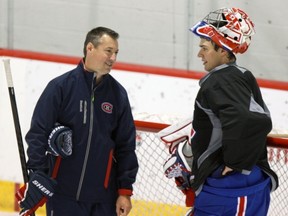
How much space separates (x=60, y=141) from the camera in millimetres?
2576

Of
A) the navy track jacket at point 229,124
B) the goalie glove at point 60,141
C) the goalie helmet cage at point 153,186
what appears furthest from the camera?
the goalie helmet cage at point 153,186

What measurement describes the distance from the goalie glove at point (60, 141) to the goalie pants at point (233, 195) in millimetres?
458

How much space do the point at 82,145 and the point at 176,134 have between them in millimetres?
323

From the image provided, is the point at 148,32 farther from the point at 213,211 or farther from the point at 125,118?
the point at 213,211

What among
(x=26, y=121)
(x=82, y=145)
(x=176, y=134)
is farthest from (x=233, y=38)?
(x=26, y=121)

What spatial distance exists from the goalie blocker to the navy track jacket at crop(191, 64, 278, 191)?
42cm

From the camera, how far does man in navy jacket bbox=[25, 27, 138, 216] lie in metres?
2.62

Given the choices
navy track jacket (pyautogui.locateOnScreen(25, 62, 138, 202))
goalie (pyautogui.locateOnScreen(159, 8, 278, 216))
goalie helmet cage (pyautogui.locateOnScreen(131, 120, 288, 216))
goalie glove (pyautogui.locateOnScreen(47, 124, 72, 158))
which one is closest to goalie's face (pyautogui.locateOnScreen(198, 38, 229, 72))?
goalie (pyautogui.locateOnScreen(159, 8, 278, 216))

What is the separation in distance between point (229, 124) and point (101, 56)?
0.57 meters

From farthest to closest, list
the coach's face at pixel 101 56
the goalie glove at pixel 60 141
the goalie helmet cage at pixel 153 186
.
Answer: the goalie helmet cage at pixel 153 186
the coach's face at pixel 101 56
the goalie glove at pixel 60 141

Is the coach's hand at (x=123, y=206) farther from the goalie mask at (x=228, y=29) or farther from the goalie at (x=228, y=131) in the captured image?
the goalie mask at (x=228, y=29)

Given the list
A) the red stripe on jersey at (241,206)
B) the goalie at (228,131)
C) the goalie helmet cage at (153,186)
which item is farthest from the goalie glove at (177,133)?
the goalie helmet cage at (153,186)

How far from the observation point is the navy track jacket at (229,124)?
234cm

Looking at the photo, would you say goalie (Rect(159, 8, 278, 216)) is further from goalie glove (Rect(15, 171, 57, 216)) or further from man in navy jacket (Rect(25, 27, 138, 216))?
goalie glove (Rect(15, 171, 57, 216))
